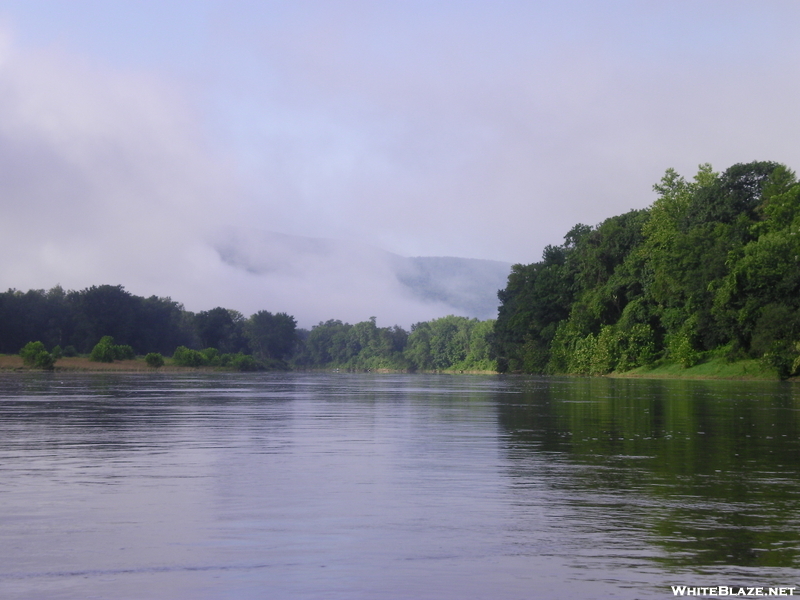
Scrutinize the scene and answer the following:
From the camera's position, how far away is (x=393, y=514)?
787 cm

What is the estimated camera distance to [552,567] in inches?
235

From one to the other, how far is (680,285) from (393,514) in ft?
259

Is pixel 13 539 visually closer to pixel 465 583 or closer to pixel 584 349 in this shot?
pixel 465 583

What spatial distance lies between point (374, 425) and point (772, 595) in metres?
13.8

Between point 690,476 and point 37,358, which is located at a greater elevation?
point 37,358

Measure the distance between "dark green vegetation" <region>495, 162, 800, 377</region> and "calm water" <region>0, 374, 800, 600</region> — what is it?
5264cm

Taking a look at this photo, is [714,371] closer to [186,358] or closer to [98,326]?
[186,358]

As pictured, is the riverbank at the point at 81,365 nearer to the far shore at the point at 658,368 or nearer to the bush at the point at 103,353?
the far shore at the point at 658,368

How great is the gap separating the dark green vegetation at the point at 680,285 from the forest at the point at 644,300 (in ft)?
0.43

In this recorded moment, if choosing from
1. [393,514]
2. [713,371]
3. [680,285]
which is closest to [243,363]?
[680,285]

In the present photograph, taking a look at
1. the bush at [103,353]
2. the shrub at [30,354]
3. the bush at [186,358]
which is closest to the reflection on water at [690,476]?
the shrub at [30,354]

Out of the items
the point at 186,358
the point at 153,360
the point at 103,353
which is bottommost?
the point at 153,360

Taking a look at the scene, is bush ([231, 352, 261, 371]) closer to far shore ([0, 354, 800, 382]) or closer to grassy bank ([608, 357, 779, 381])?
far shore ([0, 354, 800, 382])

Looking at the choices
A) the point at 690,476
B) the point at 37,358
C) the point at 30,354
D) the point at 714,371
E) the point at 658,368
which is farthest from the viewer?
the point at 30,354
